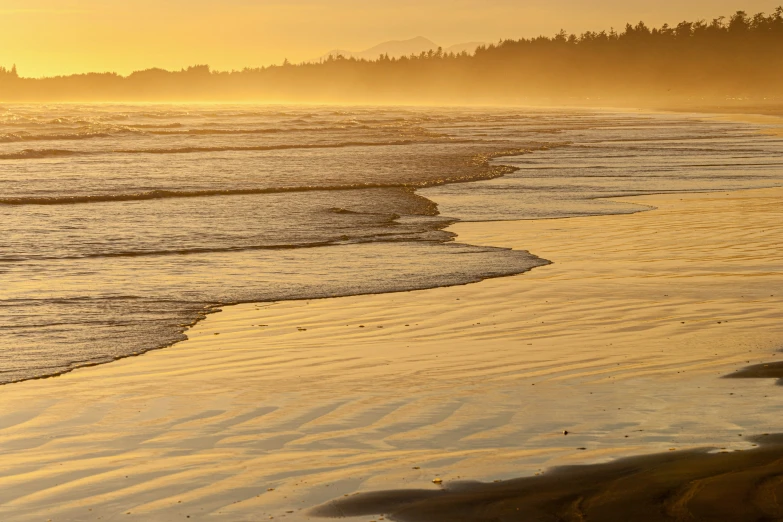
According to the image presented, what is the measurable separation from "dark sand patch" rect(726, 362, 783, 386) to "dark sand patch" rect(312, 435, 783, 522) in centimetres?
159

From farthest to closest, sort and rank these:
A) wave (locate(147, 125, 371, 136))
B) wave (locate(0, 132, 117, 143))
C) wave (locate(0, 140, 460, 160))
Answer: wave (locate(147, 125, 371, 136)), wave (locate(0, 132, 117, 143)), wave (locate(0, 140, 460, 160))

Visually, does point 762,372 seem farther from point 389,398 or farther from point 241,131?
point 241,131

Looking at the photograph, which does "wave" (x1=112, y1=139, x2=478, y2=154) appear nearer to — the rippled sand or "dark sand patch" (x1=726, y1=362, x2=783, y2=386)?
the rippled sand

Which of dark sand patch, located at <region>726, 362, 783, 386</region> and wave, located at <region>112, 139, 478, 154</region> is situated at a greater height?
dark sand patch, located at <region>726, 362, 783, 386</region>

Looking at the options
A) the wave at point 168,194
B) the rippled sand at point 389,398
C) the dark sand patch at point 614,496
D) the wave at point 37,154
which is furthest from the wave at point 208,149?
the dark sand patch at point 614,496

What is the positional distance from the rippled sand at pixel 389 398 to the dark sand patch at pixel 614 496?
15 centimetres

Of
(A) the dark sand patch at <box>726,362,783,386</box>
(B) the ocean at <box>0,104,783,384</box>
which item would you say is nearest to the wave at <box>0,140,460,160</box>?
(B) the ocean at <box>0,104,783,384</box>

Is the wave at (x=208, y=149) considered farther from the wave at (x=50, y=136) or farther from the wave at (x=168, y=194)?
the wave at (x=168, y=194)

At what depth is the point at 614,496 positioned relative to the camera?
438 cm

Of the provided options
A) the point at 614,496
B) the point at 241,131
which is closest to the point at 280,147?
the point at 241,131

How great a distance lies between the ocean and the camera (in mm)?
8781

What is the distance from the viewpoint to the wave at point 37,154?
3058 cm

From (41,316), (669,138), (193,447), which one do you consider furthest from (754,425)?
(669,138)

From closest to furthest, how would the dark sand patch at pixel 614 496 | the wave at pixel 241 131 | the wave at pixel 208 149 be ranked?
the dark sand patch at pixel 614 496, the wave at pixel 208 149, the wave at pixel 241 131
